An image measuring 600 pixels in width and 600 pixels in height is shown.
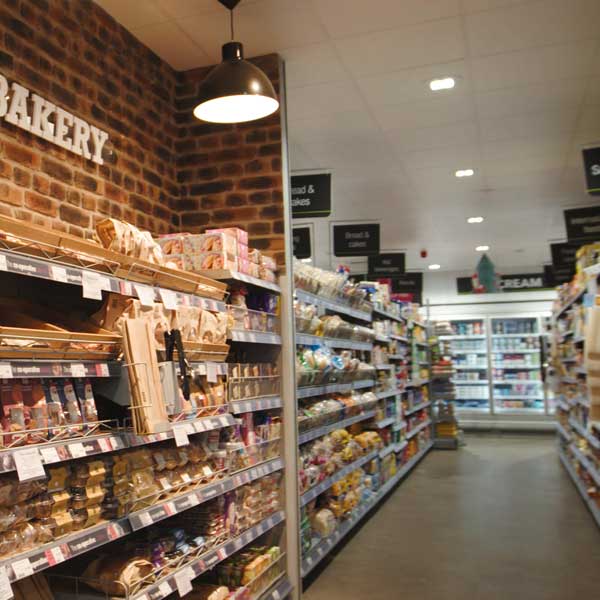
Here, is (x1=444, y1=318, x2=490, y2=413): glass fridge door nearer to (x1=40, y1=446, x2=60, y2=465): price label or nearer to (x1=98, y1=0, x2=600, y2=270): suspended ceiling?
(x1=98, y1=0, x2=600, y2=270): suspended ceiling

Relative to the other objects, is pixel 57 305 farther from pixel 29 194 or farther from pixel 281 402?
pixel 281 402

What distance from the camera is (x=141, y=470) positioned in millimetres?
2734

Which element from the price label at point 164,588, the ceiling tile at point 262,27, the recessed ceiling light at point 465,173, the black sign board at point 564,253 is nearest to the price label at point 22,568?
the price label at point 164,588

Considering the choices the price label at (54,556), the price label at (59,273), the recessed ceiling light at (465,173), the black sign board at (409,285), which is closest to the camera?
the price label at (54,556)

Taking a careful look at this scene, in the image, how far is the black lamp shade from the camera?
3.20 m

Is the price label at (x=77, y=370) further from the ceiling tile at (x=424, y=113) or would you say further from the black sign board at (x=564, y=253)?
the black sign board at (x=564, y=253)

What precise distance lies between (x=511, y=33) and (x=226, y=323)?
114 inches

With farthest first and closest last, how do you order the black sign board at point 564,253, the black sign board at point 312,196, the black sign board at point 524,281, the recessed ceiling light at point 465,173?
the black sign board at point 524,281, the black sign board at point 564,253, the recessed ceiling light at point 465,173, the black sign board at point 312,196

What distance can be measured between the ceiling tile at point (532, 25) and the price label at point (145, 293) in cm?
287

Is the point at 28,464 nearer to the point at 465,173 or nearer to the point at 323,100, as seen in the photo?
the point at 323,100

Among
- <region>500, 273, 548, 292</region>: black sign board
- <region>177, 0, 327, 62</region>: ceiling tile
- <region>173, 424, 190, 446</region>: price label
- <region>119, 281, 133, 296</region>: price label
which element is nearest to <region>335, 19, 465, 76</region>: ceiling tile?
<region>177, 0, 327, 62</region>: ceiling tile

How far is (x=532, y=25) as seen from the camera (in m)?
4.30

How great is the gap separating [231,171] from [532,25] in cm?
229

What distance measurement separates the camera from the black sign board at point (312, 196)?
6.58 meters
